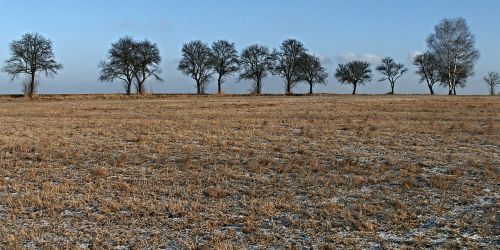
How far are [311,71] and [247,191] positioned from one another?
79.6 metres

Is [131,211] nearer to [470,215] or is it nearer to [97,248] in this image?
[97,248]

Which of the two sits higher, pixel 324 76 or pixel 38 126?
pixel 324 76

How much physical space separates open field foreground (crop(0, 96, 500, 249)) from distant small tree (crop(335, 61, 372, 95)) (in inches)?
3061

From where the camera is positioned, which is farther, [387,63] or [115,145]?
[387,63]

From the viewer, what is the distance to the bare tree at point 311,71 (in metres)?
87.6

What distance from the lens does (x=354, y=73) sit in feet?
313

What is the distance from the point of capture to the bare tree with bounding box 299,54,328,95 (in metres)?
87.6

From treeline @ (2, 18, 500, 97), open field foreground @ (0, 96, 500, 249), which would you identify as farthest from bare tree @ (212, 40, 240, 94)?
open field foreground @ (0, 96, 500, 249)

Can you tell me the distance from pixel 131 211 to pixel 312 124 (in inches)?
616

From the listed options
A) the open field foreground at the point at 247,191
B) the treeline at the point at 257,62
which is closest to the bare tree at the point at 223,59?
the treeline at the point at 257,62

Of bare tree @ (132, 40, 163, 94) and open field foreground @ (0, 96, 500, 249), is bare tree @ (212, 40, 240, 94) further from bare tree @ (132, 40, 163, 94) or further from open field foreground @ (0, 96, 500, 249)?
open field foreground @ (0, 96, 500, 249)

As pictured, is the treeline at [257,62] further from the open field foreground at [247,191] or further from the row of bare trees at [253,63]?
the open field foreground at [247,191]

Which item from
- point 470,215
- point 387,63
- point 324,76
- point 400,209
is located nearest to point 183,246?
point 400,209

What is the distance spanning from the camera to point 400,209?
890cm
